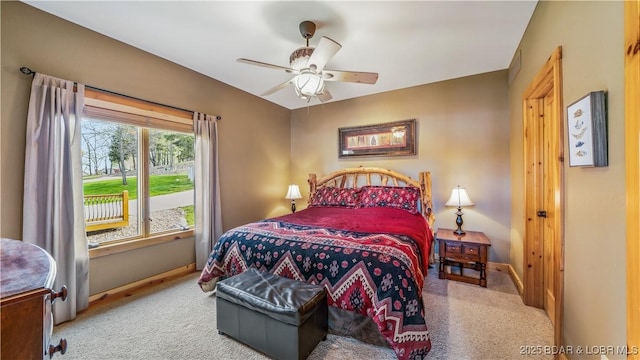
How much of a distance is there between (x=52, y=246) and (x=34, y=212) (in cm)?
32

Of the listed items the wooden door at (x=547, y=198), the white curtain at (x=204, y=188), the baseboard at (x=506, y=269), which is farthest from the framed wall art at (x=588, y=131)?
the white curtain at (x=204, y=188)

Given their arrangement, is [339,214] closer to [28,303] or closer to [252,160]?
[252,160]

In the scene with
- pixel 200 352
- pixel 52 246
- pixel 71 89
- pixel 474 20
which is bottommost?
pixel 200 352

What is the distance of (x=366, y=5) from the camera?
2014 millimetres

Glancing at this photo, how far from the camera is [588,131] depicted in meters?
1.20

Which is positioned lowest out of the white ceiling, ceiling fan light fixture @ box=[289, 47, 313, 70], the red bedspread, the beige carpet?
the beige carpet

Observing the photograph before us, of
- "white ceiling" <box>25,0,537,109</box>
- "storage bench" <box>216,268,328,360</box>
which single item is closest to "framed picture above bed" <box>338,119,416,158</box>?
"white ceiling" <box>25,0,537,109</box>

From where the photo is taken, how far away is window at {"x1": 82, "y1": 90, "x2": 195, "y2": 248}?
2.47m

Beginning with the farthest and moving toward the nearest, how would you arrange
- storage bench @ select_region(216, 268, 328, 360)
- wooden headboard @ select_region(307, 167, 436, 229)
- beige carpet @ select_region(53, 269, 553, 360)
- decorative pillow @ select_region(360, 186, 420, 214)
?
wooden headboard @ select_region(307, 167, 436, 229) < decorative pillow @ select_region(360, 186, 420, 214) < beige carpet @ select_region(53, 269, 553, 360) < storage bench @ select_region(216, 268, 328, 360)

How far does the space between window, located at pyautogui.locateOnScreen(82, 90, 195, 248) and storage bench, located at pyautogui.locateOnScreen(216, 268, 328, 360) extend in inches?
65.9

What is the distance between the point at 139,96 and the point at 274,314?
2.72m

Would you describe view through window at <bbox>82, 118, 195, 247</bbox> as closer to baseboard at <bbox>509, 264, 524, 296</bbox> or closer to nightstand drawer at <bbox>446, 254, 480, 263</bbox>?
nightstand drawer at <bbox>446, 254, 480, 263</bbox>

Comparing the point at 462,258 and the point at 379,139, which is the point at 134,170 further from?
the point at 462,258

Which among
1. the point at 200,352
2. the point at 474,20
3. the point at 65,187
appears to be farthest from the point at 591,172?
the point at 65,187
